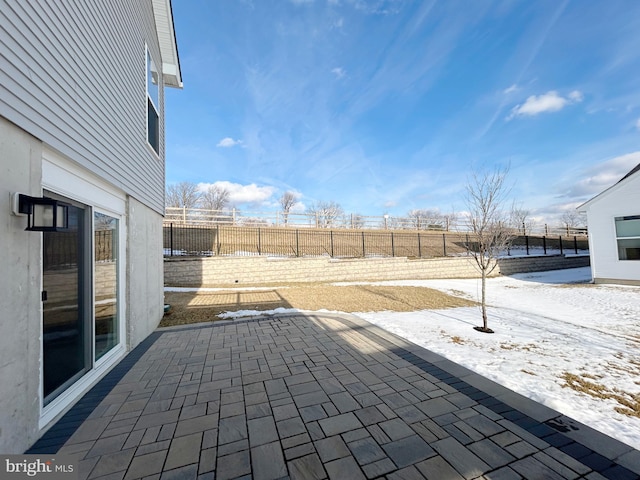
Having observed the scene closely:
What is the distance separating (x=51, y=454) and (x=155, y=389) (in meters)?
1.00

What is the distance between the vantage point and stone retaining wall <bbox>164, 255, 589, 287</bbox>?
11031mm

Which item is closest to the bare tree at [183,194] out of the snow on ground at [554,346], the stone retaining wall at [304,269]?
the stone retaining wall at [304,269]

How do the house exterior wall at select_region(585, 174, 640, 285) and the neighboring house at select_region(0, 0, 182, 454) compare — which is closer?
the neighboring house at select_region(0, 0, 182, 454)

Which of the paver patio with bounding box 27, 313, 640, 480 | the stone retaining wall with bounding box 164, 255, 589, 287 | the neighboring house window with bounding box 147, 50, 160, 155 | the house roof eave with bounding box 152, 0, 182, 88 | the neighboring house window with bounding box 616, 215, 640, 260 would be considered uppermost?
the house roof eave with bounding box 152, 0, 182, 88

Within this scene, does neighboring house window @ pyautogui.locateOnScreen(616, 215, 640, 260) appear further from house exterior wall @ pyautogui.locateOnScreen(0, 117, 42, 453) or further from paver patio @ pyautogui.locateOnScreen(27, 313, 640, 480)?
house exterior wall @ pyautogui.locateOnScreen(0, 117, 42, 453)

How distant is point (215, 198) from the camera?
39.1 metres

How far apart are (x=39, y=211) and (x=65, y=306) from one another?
120cm

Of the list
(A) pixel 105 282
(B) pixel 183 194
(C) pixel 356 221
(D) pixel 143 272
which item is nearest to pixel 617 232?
(C) pixel 356 221

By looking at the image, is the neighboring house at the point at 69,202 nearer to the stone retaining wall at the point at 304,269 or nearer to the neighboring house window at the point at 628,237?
the stone retaining wall at the point at 304,269

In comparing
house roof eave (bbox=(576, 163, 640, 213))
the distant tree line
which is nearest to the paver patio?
house roof eave (bbox=(576, 163, 640, 213))

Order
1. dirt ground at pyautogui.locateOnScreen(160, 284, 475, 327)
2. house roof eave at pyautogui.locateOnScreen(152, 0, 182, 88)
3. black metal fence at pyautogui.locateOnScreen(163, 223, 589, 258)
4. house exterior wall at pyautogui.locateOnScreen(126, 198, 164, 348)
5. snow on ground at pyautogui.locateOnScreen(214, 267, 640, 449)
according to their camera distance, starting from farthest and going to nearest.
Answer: black metal fence at pyautogui.locateOnScreen(163, 223, 589, 258), dirt ground at pyautogui.locateOnScreen(160, 284, 475, 327), house roof eave at pyautogui.locateOnScreen(152, 0, 182, 88), house exterior wall at pyautogui.locateOnScreen(126, 198, 164, 348), snow on ground at pyautogui.locateOnScreen(214, 267, 640, 449)

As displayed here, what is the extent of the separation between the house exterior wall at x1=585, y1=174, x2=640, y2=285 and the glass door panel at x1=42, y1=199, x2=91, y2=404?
1631 centimetres

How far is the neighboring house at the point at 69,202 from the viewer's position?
6.31ft

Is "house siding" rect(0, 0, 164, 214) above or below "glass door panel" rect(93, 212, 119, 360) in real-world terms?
above
